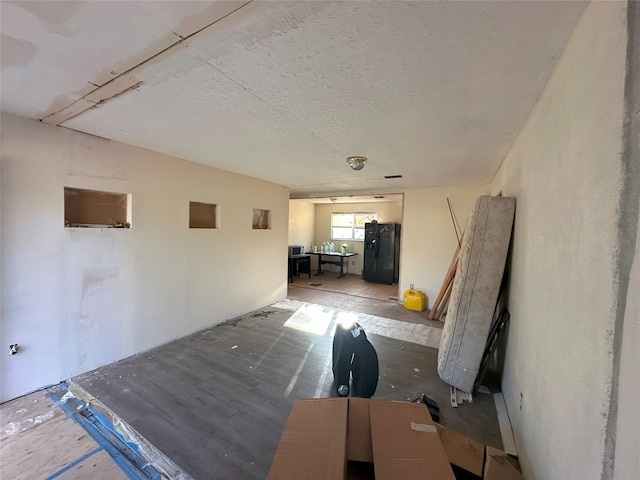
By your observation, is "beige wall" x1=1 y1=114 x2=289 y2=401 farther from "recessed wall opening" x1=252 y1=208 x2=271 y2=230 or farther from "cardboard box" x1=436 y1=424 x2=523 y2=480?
"cardboard box" x1=436 y1=424 x2=523 y2=480

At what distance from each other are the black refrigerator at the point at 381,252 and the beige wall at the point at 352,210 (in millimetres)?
664

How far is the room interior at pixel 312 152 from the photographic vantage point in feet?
2.67

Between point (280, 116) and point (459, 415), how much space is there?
278 cm

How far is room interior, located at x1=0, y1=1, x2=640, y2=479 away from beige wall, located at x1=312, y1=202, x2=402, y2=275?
4.15 meters

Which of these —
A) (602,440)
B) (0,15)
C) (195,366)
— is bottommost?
(195,366)

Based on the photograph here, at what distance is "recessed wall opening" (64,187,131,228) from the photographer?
8.25 ft

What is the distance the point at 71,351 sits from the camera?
2.44m

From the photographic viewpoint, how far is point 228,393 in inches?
89.2

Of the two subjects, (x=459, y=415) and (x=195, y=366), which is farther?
(x=195, y=366)

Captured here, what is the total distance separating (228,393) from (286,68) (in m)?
2.55

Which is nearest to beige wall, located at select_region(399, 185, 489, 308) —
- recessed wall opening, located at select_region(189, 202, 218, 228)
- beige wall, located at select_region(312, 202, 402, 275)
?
beige wall, located at select_region(312, 202, 402, 275)


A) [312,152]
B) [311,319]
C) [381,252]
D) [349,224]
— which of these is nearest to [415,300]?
[311,319]

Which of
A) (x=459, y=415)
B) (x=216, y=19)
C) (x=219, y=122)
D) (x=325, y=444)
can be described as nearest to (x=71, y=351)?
(x=219, y=122)

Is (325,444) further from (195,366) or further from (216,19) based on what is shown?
(195,366)
